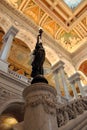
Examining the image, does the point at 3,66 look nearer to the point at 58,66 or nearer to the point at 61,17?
the point at 58,66

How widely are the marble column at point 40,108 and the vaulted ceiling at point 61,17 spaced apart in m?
9.97

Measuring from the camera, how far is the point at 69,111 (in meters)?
3.78

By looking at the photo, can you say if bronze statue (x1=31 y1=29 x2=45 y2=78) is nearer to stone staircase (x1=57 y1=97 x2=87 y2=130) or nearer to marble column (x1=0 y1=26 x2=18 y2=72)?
stone staircase (x1=57 y1=97 x2=87 y2=130)

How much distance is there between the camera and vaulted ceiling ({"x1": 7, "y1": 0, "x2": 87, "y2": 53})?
12.7 m

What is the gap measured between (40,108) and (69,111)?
34.1 inches

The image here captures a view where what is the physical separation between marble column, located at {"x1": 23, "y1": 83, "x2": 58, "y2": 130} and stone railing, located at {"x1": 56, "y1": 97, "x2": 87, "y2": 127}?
0.97 feet

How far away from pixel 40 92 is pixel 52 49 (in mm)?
9664

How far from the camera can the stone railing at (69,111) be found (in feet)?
11.6

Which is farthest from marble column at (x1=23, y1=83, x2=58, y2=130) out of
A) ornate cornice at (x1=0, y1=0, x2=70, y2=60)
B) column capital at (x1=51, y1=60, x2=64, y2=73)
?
ornate cornice at (x1=0, y1=0, x2=70, y2=60)

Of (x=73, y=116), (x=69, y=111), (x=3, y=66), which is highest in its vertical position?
(x=3, y=66)

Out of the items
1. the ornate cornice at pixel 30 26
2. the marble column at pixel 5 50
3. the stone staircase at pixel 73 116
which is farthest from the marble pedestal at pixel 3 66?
the ornate cornice at pixel 30 26

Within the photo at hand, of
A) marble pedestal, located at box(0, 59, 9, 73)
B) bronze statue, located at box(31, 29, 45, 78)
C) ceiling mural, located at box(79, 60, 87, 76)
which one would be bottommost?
bronze statue, located at box(31, 29, 45, 78)

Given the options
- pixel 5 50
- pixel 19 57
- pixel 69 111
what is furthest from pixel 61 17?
pixel 69 111

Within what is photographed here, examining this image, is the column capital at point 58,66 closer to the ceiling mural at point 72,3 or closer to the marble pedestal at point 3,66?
the marble pedestal at point 3,66
